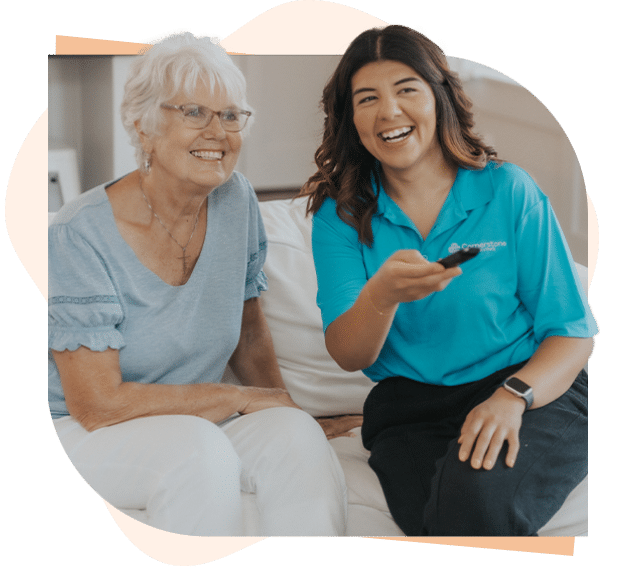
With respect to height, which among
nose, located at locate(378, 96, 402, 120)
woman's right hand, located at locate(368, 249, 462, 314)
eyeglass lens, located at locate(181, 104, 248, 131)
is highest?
nose, located at locate(378, 96, 402, 120)

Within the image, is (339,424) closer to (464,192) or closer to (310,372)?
(310,372)

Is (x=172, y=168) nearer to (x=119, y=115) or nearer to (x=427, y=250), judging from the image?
(x=119, y=115)

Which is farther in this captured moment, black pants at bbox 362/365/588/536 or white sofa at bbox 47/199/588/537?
white sofa at bbox 47/199/588/537

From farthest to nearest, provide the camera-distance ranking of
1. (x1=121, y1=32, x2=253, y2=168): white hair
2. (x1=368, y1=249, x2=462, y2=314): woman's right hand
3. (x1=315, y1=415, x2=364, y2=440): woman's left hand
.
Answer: (x1=315, y1=415, x2=364, y2=440): woman's left hand, (x1=121, y1=32, x2=253, y2=168): white hair, (x1=368, y1=249, x2=462, y2=314): woman's right hand

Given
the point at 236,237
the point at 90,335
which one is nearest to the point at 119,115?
the point at 236,237

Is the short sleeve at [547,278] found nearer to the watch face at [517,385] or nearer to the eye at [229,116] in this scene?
the watch face at [517,385]

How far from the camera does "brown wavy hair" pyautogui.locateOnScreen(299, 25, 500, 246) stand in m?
1.64

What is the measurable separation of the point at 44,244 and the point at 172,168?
0.41m

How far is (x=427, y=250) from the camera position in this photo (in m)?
1.68

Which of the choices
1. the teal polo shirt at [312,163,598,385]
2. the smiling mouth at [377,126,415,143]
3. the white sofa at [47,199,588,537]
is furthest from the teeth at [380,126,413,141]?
the white sofa at [47,199,588,537]

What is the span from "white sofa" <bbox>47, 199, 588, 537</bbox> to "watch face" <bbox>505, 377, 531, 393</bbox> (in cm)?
25

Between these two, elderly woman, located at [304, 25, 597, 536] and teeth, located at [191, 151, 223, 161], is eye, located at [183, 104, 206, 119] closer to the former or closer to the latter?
teeth, located at [191, 151, 223, 161]

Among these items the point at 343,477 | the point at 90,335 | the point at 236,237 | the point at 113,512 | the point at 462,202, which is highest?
the point at 462,202

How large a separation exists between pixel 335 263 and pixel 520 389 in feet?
1.47
